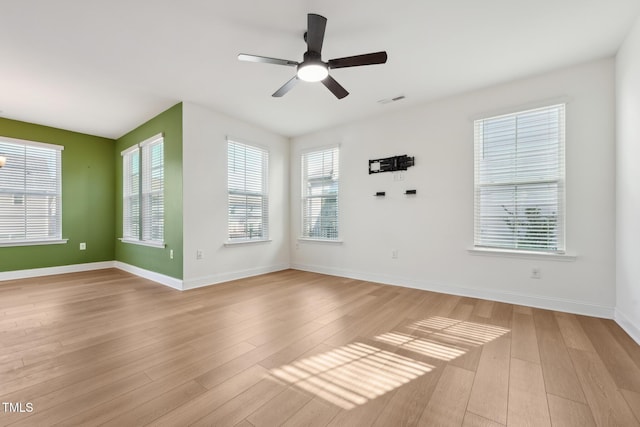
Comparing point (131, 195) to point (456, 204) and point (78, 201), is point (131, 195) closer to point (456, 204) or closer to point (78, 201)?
point (78, 201)

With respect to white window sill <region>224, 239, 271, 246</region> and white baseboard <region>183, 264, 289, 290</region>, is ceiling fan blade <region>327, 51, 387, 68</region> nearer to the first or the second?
white window sill <region>224, 239, 271, 246</region>

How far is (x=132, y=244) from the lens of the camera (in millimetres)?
5227

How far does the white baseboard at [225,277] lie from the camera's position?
4.06m

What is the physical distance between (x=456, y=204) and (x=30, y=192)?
6.95 m

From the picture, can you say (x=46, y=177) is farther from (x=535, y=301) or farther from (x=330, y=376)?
(x=535, y=301)

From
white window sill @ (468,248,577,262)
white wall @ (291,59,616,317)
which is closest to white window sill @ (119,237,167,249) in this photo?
white wall @ (291,59,616,317)

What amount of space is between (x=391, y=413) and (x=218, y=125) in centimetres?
434

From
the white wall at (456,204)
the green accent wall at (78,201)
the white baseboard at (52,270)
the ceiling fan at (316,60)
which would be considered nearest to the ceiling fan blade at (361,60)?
the ceiling fan at (316,60)

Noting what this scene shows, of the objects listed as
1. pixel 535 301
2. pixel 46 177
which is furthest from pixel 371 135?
pixel 46 177

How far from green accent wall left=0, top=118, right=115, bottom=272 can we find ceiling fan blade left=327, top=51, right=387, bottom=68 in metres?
5.59

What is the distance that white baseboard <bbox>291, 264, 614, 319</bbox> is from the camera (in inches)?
116

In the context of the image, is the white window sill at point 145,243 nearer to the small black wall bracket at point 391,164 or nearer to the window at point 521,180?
the small black wall bracket at point 391,164

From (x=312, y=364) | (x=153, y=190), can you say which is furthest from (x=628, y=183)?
(x=153, y=190)

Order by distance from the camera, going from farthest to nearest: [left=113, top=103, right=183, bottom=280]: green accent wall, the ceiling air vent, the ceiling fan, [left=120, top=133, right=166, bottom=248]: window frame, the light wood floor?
[left=120, top=133, right=166, bottom=248]: window frame
[left=113, top=103, right=183, bottom=280]: green accent wall
the ceiling air vent
the ceiling fan
the light wood floor
